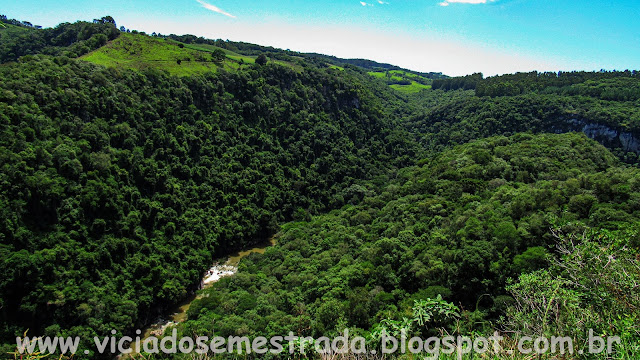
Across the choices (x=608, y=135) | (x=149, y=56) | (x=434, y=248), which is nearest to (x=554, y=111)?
(x=608, y=135)

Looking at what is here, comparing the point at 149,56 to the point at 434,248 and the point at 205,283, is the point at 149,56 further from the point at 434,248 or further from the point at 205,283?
the point at 434,248

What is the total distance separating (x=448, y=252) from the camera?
113ft

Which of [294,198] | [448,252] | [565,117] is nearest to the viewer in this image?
[448,252]

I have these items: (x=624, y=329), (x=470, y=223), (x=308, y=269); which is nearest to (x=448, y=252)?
(x=470, y=223)

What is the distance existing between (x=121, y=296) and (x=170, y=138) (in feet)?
104

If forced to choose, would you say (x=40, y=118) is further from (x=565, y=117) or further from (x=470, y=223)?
(x=565, y=117)

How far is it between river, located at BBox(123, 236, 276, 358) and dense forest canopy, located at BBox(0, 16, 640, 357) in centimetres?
165

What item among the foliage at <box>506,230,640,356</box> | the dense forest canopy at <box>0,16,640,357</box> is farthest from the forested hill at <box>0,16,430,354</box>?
the foliage at <box>506,230,640,356</box>

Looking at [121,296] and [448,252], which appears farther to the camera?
[121,296]

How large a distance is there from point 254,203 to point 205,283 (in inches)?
824

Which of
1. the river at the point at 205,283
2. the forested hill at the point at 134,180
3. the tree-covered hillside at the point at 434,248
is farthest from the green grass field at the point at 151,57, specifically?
the tree-covered hillside at the point at 434,248

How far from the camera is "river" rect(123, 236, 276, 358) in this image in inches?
1746

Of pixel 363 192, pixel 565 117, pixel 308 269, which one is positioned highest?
pixel 565 117

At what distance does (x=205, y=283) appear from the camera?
54250 millimetres
